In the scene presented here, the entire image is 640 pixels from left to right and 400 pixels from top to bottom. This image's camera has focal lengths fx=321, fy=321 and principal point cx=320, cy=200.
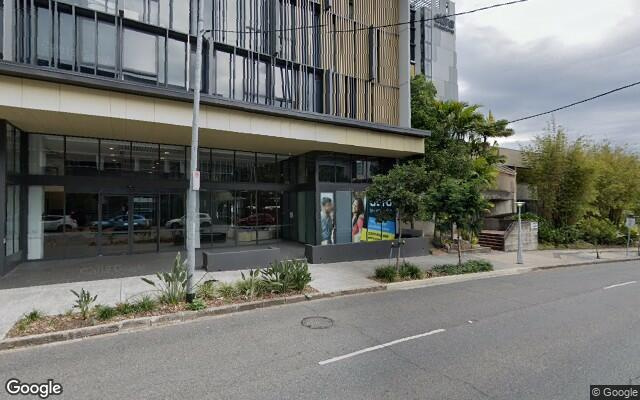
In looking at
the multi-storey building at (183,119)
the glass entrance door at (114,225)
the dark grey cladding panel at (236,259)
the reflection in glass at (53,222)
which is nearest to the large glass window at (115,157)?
the multi-storey building at (183,119)

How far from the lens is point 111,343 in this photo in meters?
5.36

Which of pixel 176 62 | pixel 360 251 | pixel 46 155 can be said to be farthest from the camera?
pixel 176 62

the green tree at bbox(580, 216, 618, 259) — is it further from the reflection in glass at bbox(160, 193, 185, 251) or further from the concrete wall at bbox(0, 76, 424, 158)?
the reflection in glass at bbox(160, 193, 185, 251)

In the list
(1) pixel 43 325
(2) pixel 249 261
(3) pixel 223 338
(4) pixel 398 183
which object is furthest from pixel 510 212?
(1) pixel 43 325

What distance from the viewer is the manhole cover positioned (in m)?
6.15

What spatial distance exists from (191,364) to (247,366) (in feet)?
2.68

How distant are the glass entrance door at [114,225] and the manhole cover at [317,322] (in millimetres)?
9875

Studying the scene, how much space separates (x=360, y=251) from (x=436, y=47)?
53.6 m

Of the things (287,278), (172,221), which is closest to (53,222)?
(172,221)

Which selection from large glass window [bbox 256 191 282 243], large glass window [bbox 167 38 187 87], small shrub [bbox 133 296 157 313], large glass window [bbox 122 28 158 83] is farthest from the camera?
large glass window [bbox 256 191 282 243]

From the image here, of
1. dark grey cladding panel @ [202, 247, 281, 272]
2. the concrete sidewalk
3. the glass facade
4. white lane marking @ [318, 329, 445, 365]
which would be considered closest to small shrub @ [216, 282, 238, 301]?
the concrete sidewalk

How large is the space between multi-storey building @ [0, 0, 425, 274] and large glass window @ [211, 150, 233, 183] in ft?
0.15

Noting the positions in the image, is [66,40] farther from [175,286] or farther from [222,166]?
[175,286]

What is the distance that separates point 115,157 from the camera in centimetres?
1282
